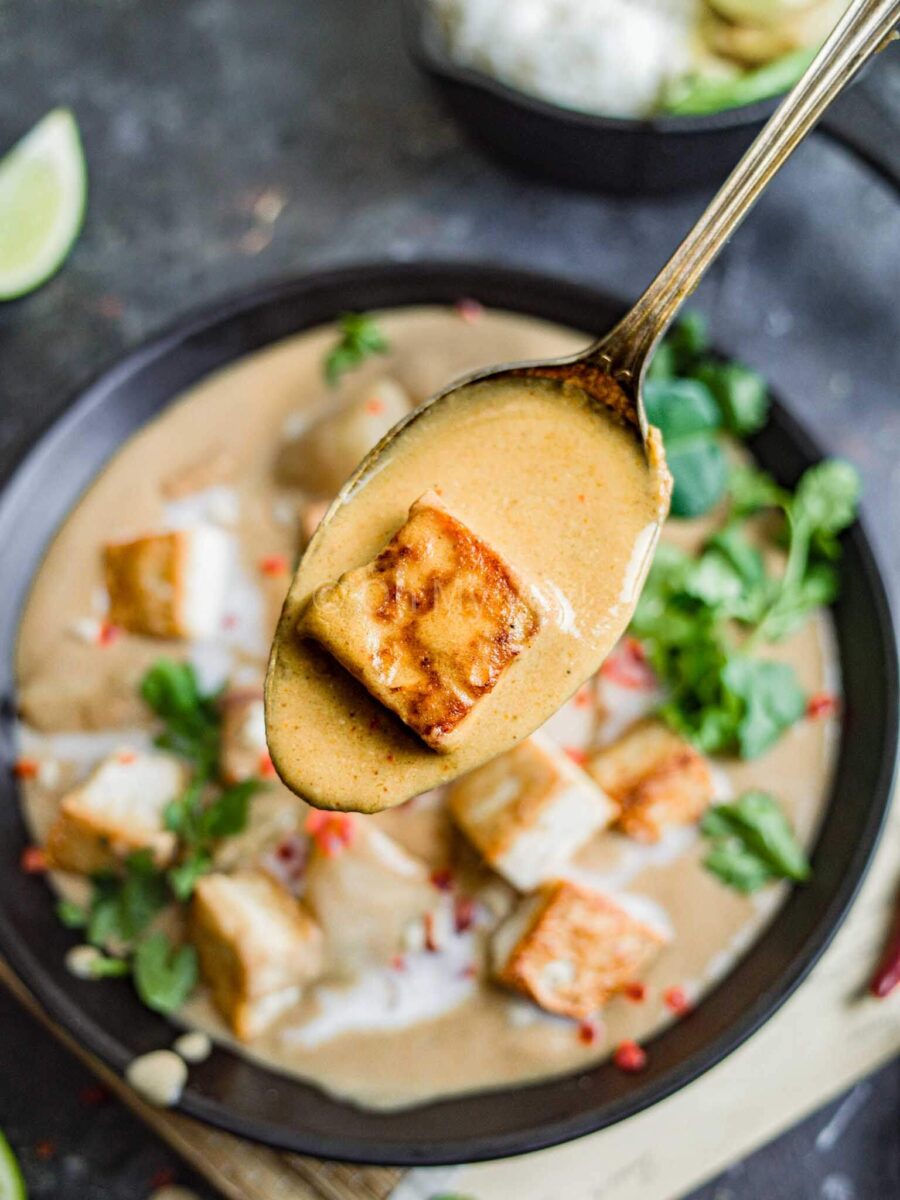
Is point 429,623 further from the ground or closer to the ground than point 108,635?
further from the ground

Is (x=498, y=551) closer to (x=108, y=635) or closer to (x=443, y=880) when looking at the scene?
(x=443, y=880)

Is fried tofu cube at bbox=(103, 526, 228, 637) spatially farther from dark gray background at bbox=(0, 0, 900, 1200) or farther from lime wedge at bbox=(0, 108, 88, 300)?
lime wedge at bbox=(0, 108, 88, 300)

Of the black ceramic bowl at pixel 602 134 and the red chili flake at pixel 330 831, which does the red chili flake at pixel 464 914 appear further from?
the black ceramic bowl at pixel 602 134

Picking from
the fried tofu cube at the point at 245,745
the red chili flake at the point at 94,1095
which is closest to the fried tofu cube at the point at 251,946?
the fried tofu cube at the point at 245,745

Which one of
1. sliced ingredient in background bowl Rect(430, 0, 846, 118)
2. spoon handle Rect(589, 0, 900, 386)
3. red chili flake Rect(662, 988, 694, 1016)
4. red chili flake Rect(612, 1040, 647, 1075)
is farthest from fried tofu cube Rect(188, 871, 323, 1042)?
sliced ingredient in background bowl Rect(430, 0, 846, 118)

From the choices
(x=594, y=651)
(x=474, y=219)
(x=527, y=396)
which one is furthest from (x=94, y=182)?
(x=594, y=651)

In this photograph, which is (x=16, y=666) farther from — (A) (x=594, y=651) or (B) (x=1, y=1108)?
(A) (x=594, y=651)

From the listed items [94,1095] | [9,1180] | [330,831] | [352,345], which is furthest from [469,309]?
[9,1180]
